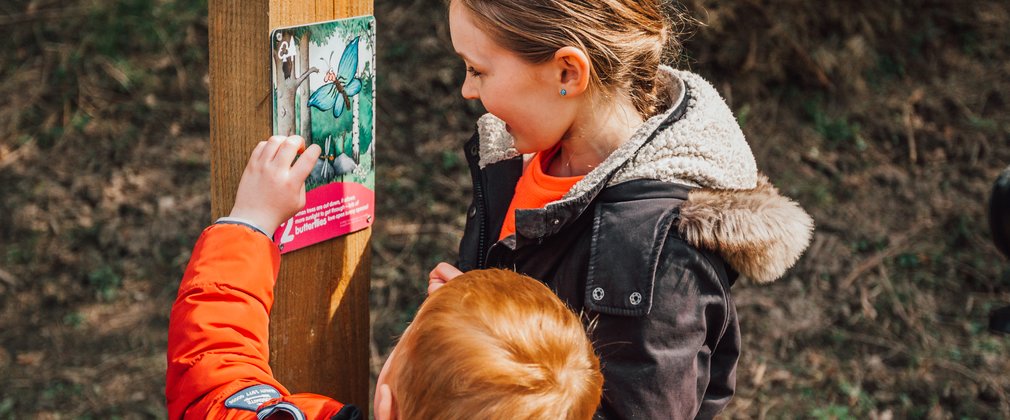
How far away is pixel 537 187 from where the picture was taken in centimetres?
198

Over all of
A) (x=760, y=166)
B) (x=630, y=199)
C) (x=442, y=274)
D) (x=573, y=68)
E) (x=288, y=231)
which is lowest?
(x=760, y=166)

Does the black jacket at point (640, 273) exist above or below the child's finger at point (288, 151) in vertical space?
below

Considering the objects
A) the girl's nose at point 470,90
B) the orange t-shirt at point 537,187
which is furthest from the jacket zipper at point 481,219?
the girl's nose at point 470,90

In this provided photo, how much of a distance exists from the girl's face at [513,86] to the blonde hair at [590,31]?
0.07ft

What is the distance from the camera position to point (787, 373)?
3986mm

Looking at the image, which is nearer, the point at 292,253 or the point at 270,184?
the point at 270,184

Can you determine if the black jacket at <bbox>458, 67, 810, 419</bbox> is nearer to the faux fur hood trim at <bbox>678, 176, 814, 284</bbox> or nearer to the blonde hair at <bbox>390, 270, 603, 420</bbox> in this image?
the faux fur hood trim at <bbox>678, 176, 814, 284</bbox>

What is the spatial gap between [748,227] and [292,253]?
2.91ft

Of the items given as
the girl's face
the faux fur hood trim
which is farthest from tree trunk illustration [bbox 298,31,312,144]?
the faux fur hood trim

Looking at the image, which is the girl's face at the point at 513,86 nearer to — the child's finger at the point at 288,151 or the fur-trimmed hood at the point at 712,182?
the fur-trimmed hood at the point at 712,182

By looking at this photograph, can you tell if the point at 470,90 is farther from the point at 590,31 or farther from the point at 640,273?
the point at 640,273

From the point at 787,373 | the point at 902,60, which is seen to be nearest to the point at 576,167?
the point at 787,373

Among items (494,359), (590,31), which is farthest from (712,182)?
A: (494,359)

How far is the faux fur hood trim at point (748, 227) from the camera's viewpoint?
67.2 inches
